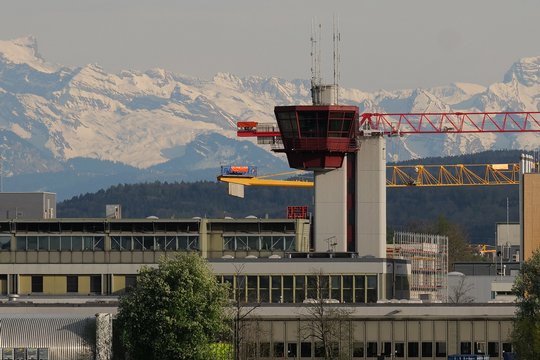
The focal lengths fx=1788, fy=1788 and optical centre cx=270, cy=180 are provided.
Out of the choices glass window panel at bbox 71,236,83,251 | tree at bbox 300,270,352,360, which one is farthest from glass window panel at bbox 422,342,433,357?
glass window panel at bbox 71,236,83,251

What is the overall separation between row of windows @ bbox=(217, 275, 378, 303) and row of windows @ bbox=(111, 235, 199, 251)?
1419 cm

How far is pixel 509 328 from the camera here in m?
138

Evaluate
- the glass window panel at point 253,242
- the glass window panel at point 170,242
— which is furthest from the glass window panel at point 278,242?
the glass window panel at point 170,242

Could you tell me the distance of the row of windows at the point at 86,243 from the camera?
186125mm

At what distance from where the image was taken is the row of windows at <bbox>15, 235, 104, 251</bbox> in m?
186

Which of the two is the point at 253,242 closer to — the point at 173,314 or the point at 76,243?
the point at 76,243

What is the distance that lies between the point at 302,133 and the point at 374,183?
32.4ft

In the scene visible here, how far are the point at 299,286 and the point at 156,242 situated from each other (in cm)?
2047

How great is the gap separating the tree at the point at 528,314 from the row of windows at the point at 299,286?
1539 inches

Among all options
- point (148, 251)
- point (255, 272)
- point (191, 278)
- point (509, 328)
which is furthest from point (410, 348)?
point (148, 251)

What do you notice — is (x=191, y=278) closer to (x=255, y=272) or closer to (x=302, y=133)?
(x=255, y=272)

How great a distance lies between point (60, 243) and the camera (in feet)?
612

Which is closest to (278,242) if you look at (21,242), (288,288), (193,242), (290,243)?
(290,243)

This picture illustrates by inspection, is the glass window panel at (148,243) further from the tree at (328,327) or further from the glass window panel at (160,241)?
the tree at (328,327)
